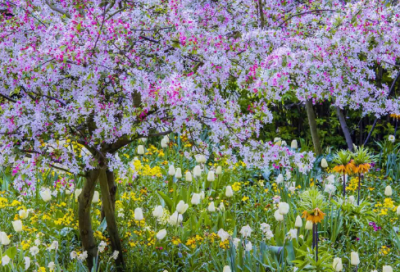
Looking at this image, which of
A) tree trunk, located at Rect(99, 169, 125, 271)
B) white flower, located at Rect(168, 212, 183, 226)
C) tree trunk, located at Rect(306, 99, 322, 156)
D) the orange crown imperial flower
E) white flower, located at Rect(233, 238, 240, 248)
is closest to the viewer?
the orange crown imperial flower

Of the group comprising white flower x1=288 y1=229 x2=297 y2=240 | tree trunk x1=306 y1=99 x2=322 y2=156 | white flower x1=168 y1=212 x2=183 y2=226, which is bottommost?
white flower x1=288 y1=229 x2=297 y2=240

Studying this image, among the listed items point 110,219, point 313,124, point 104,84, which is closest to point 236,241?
point 110,219

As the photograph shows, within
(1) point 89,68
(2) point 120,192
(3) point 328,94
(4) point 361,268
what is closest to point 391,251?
(4) point 361,268

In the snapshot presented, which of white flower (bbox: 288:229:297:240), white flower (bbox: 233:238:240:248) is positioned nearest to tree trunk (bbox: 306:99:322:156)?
white flower (bbox: 288:229:297:240)

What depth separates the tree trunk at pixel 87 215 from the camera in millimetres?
3609

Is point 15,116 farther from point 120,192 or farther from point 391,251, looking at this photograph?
point 391,251

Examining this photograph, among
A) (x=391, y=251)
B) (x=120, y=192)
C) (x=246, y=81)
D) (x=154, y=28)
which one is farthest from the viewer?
(x=120, y=192)

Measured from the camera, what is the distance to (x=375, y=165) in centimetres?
630

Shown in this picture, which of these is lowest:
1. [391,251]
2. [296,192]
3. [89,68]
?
[391,251]

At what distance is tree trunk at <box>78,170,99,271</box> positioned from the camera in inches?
142

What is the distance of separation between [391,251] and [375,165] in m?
2.25

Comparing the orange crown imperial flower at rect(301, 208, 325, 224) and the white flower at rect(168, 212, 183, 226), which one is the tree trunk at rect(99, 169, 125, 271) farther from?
the orange crown imperial flower at rect(301, 208, 325, 224)

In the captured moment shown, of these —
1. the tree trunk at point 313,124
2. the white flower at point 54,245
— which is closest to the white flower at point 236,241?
the white flower at point 54,245

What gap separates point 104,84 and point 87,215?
116 cm
